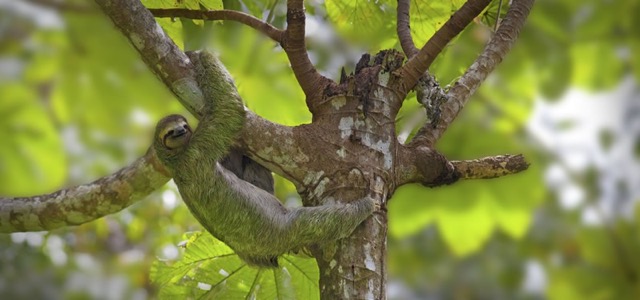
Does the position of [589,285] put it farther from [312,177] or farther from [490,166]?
[312,177]

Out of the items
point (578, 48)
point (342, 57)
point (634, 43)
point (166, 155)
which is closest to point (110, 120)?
point (342, 57)

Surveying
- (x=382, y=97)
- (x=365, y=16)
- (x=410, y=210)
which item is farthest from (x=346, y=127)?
(x=410, y=210)

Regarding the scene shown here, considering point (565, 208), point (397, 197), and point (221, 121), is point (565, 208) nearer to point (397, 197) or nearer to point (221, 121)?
point (397, 197)

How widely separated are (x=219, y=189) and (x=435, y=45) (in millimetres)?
1412

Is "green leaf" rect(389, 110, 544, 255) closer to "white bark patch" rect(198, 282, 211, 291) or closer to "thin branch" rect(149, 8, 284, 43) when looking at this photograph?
"white bark patch" rect(198, 282, 211, 291)

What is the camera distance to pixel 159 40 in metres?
3.77

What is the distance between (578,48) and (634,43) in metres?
0.47

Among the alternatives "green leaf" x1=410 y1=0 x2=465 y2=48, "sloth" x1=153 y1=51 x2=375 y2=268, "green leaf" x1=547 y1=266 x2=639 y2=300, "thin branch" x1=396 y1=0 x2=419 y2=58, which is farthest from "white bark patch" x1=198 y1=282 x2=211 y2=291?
"green leaf" x1=547 y1=266 x2=639 y2=300

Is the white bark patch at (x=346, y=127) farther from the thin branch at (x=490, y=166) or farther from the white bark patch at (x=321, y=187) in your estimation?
the thin branch at (x=490, y=166)

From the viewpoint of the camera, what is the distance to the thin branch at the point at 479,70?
413cm

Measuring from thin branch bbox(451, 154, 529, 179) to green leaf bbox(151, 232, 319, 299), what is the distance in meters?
1.18

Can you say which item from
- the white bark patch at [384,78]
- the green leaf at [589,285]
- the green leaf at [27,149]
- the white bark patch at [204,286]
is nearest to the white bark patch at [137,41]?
the white bark patch at [384,78]

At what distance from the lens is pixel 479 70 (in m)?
4.41

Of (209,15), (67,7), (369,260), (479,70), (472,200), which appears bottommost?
(369,260)
